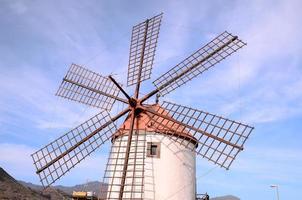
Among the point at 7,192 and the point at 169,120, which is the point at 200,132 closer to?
the point at 169,120

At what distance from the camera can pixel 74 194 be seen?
17.4 meters

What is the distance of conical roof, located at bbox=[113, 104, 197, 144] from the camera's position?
49.9 ft

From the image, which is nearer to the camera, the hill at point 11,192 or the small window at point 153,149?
the small window at point 153,149

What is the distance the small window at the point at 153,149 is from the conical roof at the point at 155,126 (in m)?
0.52

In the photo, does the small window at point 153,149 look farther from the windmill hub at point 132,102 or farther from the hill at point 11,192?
the hill at point 11,192

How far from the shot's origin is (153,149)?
15.1m

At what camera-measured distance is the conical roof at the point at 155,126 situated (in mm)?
15219

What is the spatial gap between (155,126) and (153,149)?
0.93m

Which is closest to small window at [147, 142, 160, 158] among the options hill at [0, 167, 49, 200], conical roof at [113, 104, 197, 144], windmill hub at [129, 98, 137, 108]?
conical roof at [113, 104, 197, 144]

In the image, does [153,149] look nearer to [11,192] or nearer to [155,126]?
[155,126]

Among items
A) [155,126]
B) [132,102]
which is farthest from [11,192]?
[155,126]

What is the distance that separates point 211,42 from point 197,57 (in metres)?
0.95

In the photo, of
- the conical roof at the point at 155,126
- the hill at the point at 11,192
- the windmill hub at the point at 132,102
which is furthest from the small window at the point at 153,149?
the hill at the point at 11,192

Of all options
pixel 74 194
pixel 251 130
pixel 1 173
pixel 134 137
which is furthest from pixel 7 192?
pixel 251 130
